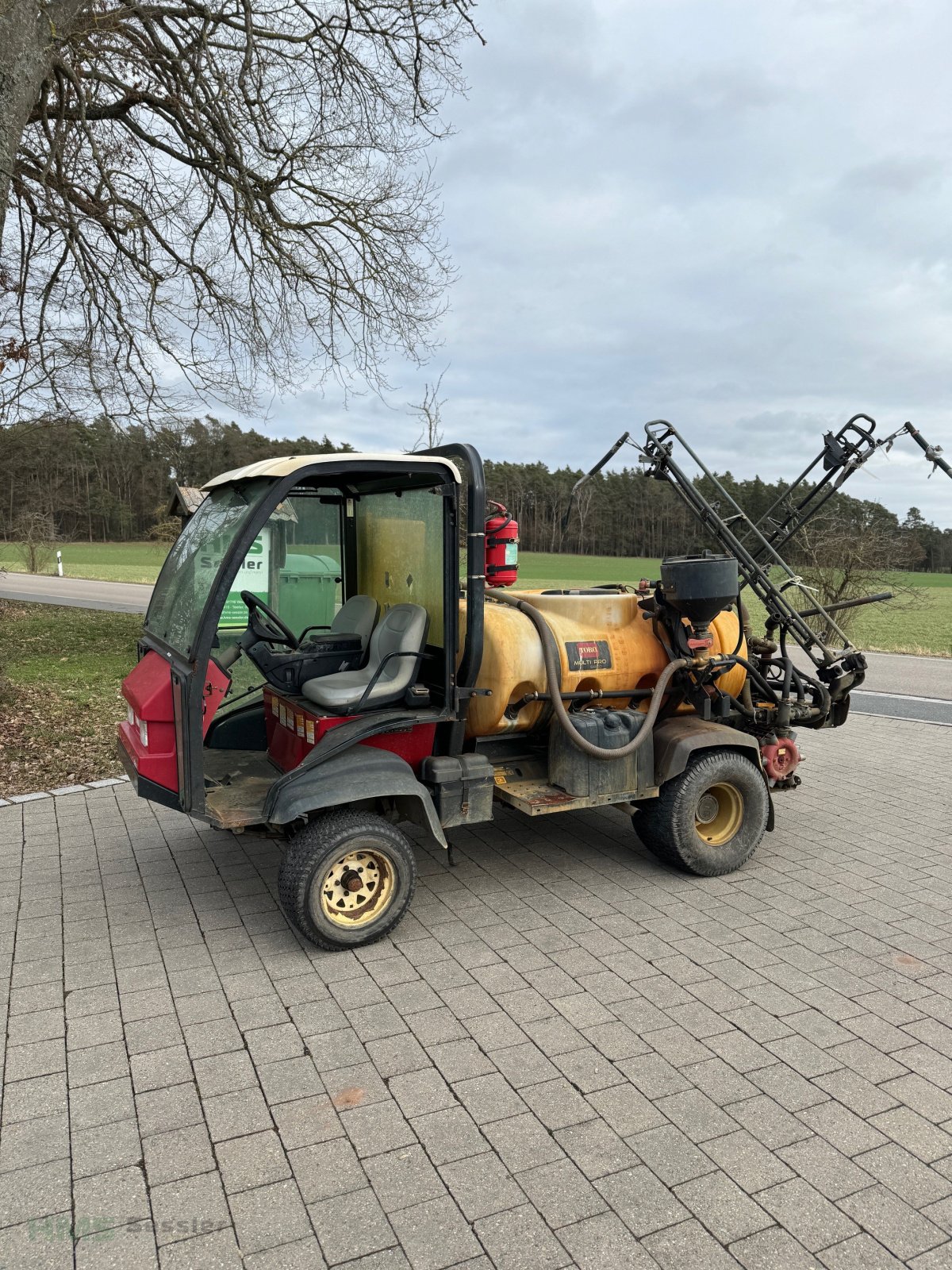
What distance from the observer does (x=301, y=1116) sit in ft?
9.02

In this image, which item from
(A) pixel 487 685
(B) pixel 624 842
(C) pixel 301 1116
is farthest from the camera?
(B) pixel 624 842

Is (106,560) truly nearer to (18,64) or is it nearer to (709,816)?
(18,64)

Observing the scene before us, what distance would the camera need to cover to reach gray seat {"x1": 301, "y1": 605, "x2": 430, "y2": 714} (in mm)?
4078

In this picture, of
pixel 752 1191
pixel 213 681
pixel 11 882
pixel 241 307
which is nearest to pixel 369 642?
pixel 213 681

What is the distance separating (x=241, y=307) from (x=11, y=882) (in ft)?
25.1

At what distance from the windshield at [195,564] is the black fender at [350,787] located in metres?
0.78

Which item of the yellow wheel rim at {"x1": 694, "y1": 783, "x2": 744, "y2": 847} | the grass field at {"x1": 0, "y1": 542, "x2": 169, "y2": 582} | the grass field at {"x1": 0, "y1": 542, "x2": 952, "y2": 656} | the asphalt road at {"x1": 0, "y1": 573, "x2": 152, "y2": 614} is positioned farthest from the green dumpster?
the grass field at {"x1": 0, "y1": 542, "x2": 169, "y2": 582}

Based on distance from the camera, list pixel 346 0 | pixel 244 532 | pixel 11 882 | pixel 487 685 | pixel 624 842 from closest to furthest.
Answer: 1. pixel 244 532
2. pixel 487 685
3. pixel 11 882
4. pixel 624 842
5. pixel 346 0

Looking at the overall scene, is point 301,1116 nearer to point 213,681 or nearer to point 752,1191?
point 752,1191

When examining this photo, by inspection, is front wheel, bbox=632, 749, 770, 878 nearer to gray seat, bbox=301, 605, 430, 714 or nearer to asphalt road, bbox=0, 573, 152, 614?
gray seat, bbox=301, 605, 430, 714

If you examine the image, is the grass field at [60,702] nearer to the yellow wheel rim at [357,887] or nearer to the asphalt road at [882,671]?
the yellow wheel rim at [357,887]

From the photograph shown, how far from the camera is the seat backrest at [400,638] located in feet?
13.7

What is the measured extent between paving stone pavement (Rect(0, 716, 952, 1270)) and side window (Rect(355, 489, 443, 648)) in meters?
1.56

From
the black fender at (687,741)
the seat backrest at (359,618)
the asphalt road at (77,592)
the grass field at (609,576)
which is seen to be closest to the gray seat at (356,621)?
the seat backrest at (359,618)
